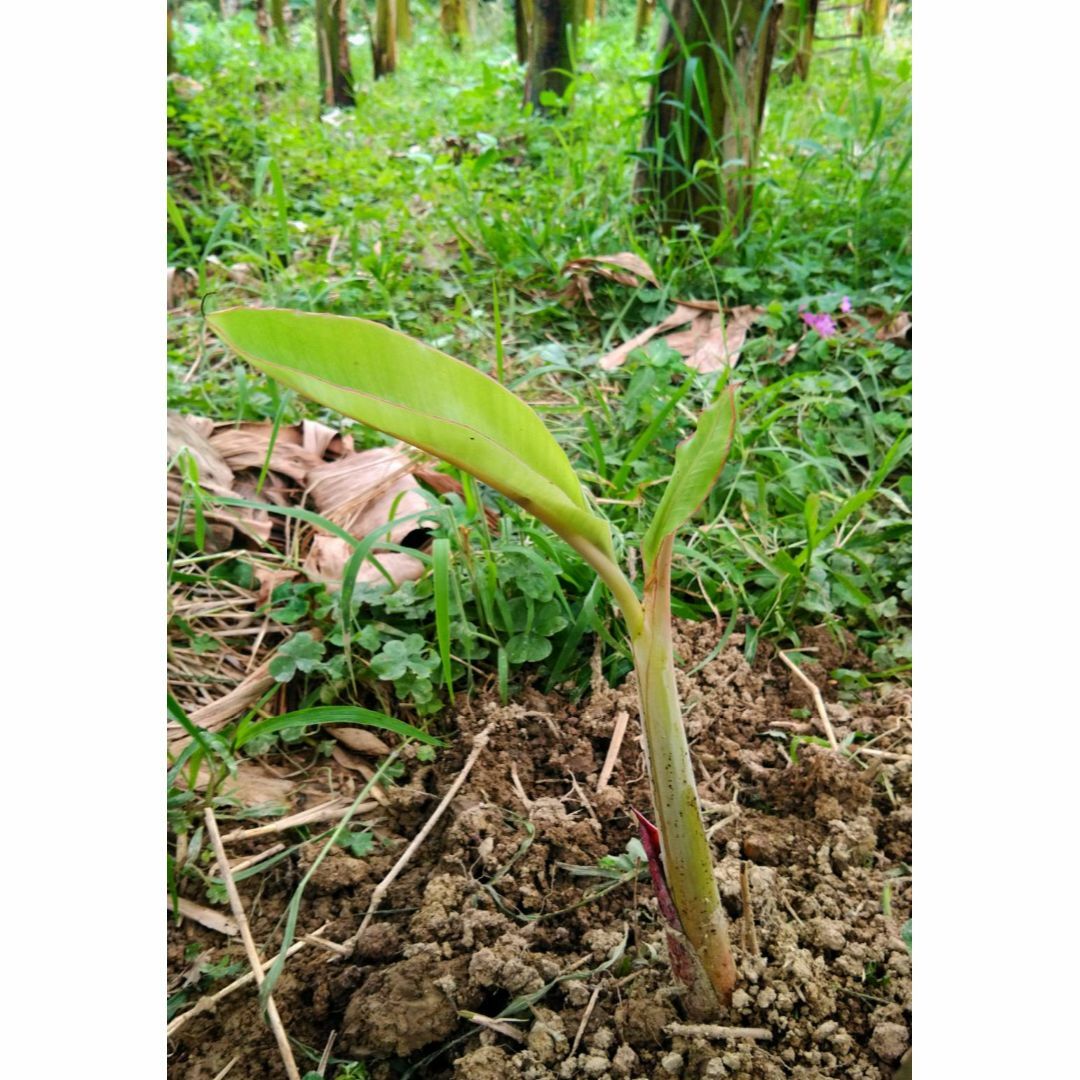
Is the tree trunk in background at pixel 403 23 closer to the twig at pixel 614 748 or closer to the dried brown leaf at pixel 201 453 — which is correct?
the dried brown leaf at pixel 201 453

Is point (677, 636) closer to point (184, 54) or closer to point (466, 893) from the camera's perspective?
point (466, 893)

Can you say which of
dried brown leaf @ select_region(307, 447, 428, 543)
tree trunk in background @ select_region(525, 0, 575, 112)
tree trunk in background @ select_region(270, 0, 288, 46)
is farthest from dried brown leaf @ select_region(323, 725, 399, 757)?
tree trunk in background @ select_region(270, 0, 288, 46)

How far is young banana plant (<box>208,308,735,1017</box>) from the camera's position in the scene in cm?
42

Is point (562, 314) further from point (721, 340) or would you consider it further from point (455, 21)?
point (455, 21)

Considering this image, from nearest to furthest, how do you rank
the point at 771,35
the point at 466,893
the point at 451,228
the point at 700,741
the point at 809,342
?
the point at 466,893
the point at 700,741
the point at 809,342
the point at 771,35
the point at 451,228

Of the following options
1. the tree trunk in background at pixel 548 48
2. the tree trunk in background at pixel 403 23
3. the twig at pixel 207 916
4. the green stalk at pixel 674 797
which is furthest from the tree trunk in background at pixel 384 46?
the green stalk at pixel 674 797

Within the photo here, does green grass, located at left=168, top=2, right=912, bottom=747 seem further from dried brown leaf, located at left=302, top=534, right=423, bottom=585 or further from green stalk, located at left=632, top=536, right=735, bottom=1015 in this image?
green stalk, located at left=632, top=536, right=735, bottom=1015

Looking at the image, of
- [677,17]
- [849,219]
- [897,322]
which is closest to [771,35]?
[677,17]

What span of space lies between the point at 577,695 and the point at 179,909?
0.40 m

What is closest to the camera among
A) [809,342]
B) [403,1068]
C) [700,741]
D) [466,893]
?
[403,1068]

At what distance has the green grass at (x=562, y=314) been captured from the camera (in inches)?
39.3

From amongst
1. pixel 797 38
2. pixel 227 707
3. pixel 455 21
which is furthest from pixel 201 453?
pixel 455 21

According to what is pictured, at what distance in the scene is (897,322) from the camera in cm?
155

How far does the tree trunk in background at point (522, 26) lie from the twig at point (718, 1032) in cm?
334
